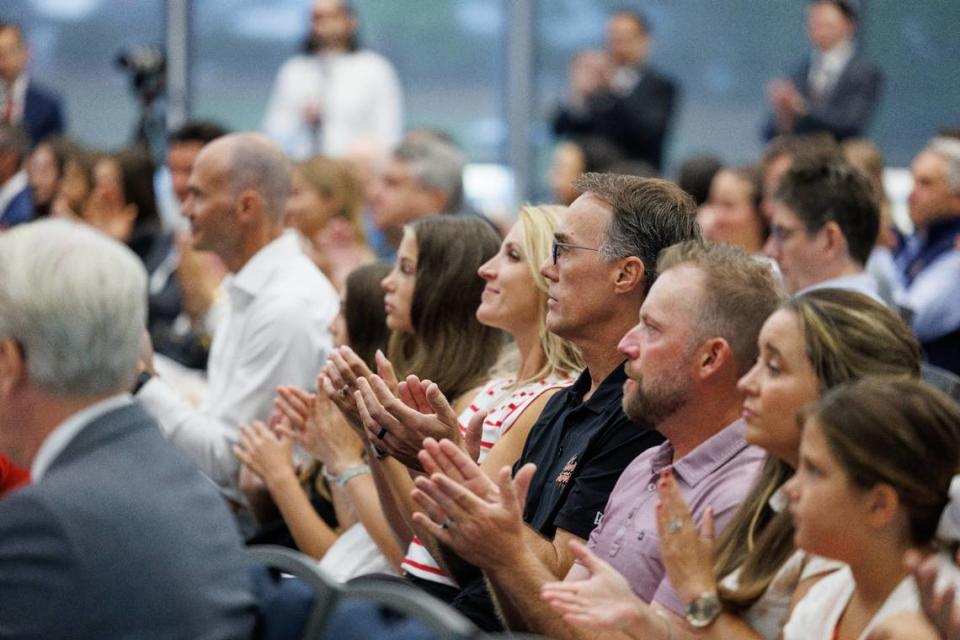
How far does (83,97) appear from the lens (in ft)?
34.2

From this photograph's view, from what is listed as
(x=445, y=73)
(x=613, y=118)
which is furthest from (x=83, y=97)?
(x=613, y=118)

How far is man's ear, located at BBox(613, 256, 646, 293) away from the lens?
3170 millimetres

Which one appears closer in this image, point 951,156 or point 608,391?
point 608,391

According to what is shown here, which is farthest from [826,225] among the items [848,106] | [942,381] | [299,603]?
[848,106]

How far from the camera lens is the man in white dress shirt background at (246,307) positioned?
424 cm

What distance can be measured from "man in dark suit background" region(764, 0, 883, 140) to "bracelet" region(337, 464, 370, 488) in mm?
4524

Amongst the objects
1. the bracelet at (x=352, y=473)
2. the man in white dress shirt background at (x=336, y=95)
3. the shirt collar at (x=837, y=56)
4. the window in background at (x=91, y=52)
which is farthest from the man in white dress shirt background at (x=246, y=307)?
the window in background at (x=91, y=52)

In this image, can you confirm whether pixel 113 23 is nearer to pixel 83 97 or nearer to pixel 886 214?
pixel 83 97

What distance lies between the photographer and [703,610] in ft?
7.98

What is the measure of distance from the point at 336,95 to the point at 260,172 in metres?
3.85

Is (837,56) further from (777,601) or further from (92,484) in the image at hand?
(92,484)

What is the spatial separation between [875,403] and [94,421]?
114cm

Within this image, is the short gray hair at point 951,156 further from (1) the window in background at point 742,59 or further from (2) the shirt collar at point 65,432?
(2) the shirt collar at point 65,432

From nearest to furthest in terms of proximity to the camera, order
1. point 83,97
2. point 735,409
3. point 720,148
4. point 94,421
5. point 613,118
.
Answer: point 94,421
point 735,409
point 613,118
point 720,148
point 83,97
